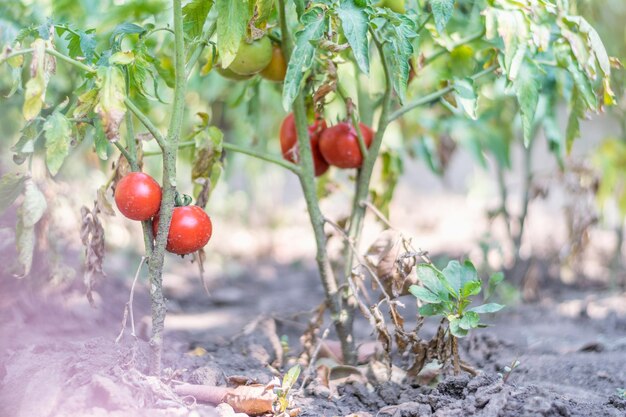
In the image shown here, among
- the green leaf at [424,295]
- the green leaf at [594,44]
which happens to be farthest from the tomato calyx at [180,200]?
the green leaf at [594,44]

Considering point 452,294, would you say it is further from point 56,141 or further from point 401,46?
point 56,141

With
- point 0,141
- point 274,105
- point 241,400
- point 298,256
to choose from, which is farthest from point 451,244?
point 241,400

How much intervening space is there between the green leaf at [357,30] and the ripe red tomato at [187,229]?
0.46 meters

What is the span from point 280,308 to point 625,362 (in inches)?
57.8

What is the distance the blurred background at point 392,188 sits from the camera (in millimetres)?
2277

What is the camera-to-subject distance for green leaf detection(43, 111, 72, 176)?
1.33 meters

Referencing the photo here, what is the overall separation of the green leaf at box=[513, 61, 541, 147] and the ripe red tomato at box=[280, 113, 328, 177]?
50 centimetres

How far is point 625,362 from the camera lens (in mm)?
1937

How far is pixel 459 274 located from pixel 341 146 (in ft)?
1.43

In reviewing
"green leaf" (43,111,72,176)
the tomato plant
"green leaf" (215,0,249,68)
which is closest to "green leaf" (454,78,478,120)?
the tomato plant

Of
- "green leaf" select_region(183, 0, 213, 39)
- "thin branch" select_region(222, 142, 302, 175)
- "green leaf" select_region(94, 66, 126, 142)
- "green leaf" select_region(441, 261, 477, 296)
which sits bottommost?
"green leaf" select_region(441, 261, 477, 296)

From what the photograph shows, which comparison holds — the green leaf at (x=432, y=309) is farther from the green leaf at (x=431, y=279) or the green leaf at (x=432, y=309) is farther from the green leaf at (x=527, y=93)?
the green leaf at (x=527, y=93)

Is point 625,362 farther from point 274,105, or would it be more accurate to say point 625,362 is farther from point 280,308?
point 274,105

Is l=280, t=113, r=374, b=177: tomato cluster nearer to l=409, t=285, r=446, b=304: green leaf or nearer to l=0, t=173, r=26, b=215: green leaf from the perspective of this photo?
l=409, t=285, r=446, b=304: green leaf
